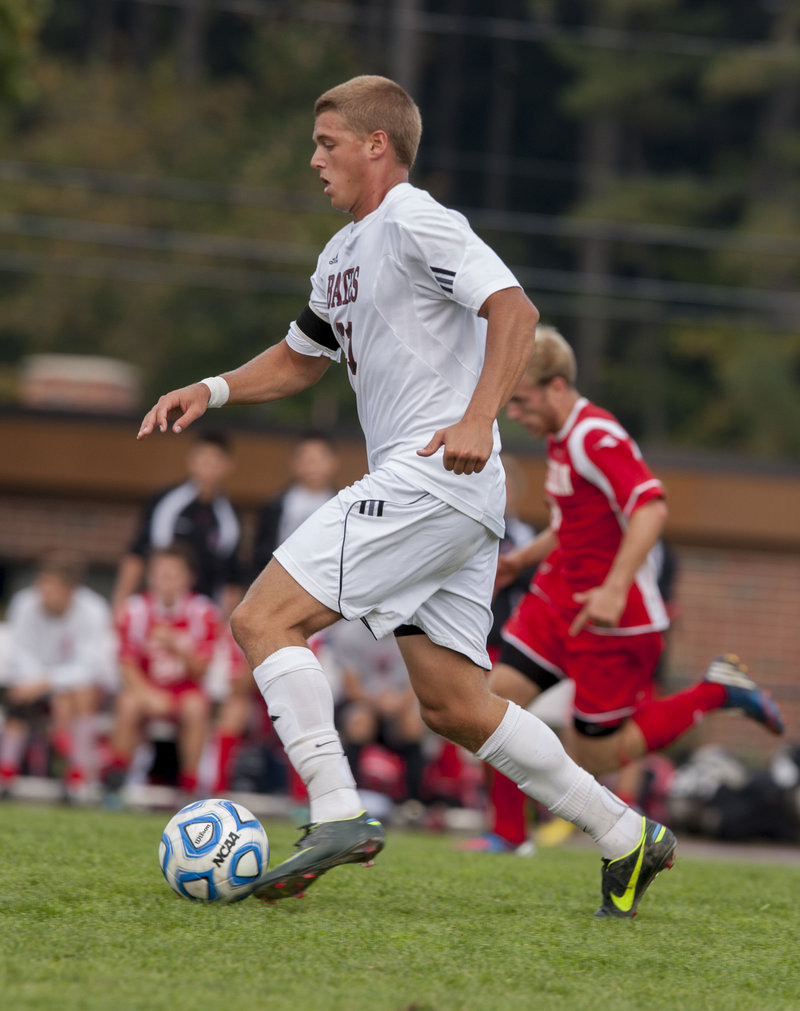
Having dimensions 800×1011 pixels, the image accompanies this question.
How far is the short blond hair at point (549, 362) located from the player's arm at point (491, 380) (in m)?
2.02

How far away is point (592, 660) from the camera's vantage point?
5988 mm

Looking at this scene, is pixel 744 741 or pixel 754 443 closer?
pixel 744 741

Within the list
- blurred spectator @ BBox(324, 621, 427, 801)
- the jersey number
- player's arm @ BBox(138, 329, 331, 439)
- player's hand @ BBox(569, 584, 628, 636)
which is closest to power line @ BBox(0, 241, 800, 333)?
blurred spectator @ BBox(324, 621, 427, 801)

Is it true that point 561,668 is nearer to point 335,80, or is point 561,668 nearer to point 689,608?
point 689,608

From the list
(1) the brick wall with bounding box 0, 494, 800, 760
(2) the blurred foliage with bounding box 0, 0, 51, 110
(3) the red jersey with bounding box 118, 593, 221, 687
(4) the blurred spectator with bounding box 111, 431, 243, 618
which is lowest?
(1) the brick wall with bounding box 0, 494, 800, 760

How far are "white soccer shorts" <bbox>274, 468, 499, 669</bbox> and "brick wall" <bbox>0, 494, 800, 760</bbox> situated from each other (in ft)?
30.5

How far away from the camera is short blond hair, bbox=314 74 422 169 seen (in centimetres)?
408

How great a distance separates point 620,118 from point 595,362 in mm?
3277

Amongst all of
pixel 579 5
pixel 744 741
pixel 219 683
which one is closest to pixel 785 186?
pixel 579 5

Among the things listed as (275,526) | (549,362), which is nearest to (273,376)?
(549,362)

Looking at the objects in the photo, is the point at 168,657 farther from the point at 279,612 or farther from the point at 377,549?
the point at 377,549

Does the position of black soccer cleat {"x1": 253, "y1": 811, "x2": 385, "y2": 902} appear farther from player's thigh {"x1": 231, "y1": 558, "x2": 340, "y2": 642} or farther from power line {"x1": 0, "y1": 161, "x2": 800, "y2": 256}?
power line {"x1": 0, "y1": 161, "x2": 800, "y2": 256}

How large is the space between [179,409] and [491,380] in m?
0.94

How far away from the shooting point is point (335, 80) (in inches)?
593
